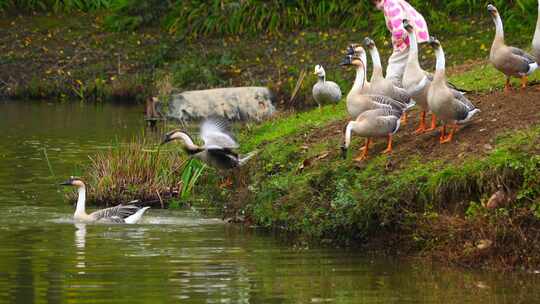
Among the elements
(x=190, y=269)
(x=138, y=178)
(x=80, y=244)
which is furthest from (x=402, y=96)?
(x=190, y=269)

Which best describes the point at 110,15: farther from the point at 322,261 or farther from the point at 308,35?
the point at 322,261

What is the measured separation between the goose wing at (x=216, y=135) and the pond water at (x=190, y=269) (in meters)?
1.13

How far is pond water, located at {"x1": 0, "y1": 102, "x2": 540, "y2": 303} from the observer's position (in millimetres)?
11531

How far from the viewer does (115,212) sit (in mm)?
16375

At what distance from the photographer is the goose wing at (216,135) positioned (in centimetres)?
1781

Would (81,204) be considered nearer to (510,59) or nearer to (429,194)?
(429,194)

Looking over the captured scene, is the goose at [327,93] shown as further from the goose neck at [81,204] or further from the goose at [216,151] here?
the goose neck at [81,204]

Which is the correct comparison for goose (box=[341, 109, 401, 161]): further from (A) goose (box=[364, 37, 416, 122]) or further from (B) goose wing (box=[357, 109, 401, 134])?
(A) goose (box=[364, 37, 416, 122])

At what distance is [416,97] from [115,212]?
3.70m

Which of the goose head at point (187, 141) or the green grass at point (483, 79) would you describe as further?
the green grass at point (483, 79)

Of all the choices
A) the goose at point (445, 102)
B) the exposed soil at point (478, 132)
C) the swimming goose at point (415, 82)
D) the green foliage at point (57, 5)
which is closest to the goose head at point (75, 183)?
the exposed soil at point (478, 132)

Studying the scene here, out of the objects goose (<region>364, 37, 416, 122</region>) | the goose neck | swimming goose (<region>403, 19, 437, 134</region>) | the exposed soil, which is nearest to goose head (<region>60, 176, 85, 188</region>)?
the goose neck

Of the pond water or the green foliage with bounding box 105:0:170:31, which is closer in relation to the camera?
the pond water

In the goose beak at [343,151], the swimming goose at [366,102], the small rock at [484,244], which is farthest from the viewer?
the swimming goose at [366,102]
